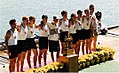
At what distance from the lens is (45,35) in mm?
9648

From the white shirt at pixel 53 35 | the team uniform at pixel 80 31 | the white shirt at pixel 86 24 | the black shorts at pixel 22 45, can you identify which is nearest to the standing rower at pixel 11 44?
the black shorts at pixel 22 45

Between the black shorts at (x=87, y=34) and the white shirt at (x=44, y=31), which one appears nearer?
the white shirt at (x=44, y=31)

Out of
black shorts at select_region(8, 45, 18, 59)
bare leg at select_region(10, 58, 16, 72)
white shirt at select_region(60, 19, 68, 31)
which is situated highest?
white shirt at select_region(60, 19, 68, 31)

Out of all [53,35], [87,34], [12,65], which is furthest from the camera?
[87,34]

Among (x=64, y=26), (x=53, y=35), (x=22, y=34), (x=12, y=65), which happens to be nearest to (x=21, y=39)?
(x=22, y=34)

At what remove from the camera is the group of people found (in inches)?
350

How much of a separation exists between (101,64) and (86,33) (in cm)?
113

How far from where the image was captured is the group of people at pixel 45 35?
890 centimetres

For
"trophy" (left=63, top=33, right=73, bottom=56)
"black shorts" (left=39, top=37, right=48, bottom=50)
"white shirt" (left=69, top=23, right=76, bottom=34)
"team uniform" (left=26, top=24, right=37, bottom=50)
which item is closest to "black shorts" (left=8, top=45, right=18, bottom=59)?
"team uniform" (left=26, top=24, right=37, bottom=50)

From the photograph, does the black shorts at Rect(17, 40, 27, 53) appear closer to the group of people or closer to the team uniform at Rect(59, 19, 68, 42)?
the group of people

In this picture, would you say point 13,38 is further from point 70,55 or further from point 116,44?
point 116,44

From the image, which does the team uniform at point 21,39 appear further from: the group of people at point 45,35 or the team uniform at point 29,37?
the team uniform at point 29,37

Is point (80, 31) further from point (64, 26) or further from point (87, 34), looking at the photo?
point (64, 26)

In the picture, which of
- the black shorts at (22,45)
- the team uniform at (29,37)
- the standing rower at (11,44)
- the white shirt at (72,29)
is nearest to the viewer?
the standing rower at (11,44)
